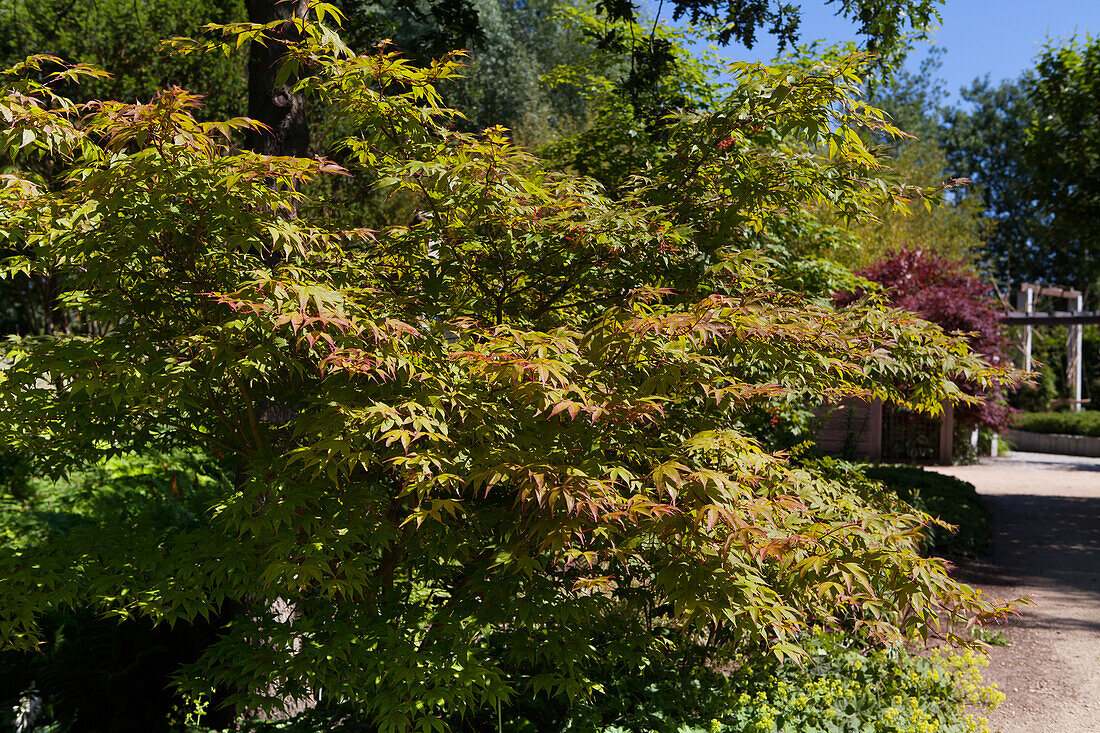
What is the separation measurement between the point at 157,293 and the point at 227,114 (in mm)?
11473

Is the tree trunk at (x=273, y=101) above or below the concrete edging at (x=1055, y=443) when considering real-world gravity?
above

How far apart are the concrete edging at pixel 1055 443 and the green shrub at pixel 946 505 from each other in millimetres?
12188

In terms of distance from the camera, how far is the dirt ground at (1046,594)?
182 inches

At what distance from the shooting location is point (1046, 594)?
22.8ft

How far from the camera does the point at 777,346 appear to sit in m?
3.00

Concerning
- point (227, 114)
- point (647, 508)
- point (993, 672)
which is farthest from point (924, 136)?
point (647, 508)

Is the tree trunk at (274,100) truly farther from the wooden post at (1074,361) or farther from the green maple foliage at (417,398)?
the wooden post at (1074,361)

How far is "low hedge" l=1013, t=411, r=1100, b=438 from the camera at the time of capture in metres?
20.6

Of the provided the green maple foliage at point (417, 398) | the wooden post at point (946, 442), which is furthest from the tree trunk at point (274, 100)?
the wooden post at point (946, 442)

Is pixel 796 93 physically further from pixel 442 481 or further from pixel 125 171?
pixel 125 171

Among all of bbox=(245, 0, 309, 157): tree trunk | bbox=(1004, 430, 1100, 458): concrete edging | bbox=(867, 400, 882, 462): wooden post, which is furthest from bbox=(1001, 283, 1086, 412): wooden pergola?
bbox=(245, 0, 309, 157): tree trunk

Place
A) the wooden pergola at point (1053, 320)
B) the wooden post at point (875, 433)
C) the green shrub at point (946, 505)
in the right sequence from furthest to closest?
the wooden post at point (875, 433) → the wooden pergola at point (1053, 320) → the green shrub at point (946, 505)

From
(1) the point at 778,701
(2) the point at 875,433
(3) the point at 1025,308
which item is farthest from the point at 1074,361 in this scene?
(1) the point at 778,701

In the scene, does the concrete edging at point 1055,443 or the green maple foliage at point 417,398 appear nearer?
the green maple foliage at point 417,398
